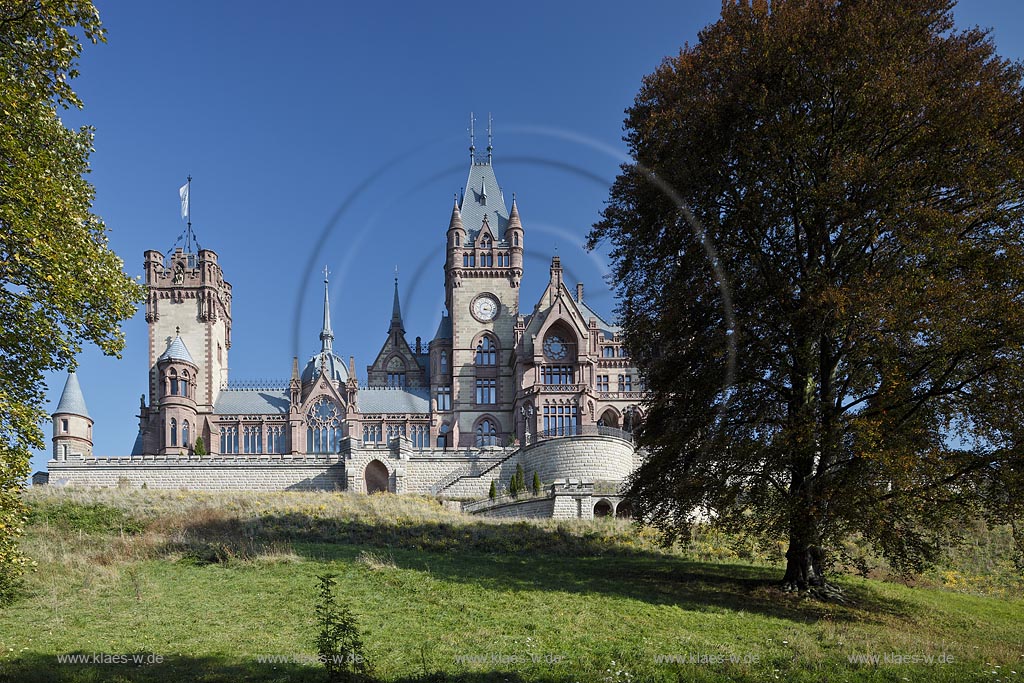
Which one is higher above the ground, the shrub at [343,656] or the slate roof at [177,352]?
the slate roof at [177,352]

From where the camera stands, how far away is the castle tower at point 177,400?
6256 cm

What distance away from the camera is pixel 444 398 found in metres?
68.3

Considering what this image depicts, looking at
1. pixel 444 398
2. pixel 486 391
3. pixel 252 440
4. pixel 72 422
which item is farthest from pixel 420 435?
pixel 72 422

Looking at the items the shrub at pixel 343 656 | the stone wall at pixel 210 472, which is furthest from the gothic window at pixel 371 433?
the shrub at pixel 343 656

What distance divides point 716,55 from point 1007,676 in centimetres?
1455

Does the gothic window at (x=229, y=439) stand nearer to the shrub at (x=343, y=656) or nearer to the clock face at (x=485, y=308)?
the clock face at (x=485, y=308)

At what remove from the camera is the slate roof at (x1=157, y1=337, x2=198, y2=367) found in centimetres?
6394

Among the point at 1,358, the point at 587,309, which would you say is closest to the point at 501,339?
the point at 587,309

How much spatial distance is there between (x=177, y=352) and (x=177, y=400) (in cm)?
338

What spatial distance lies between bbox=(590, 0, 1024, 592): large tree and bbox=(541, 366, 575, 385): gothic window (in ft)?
131

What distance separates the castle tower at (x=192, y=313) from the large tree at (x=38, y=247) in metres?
49.4

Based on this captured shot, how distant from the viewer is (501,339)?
68812mm

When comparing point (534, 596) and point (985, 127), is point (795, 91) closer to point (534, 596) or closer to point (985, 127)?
point (985, 127)

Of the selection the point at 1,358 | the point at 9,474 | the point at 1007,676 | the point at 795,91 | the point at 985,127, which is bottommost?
the point at 1007,676
